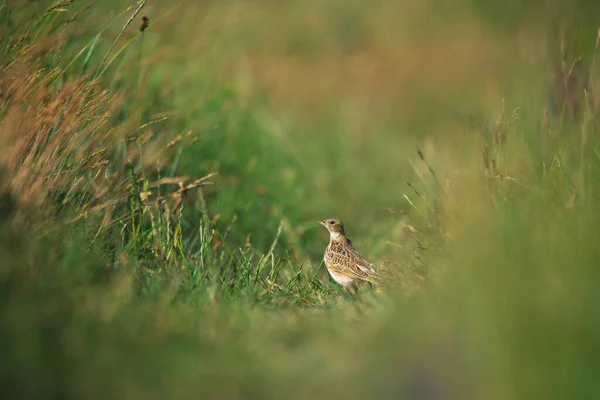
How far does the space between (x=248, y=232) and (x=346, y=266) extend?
1.59 meters

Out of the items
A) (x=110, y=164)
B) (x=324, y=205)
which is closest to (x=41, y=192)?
(x=110, y=164)

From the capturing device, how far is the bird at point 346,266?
5.64 metres

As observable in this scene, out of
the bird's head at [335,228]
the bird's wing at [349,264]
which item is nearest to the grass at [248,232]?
the bird's wing at [349,264]

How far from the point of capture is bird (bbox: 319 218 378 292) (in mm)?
5637

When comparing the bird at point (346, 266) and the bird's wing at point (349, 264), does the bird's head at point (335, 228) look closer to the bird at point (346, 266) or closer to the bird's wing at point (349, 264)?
the bird at point (346, 266)

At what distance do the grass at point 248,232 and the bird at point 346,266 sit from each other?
0.11 meters

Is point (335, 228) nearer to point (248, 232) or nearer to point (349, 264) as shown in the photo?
point (349, 264)

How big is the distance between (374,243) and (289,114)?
10.4 ft

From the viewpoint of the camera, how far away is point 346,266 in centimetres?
585

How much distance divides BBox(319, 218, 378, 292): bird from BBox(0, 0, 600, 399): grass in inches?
4.3

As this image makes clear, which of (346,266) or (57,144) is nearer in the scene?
(57,144)

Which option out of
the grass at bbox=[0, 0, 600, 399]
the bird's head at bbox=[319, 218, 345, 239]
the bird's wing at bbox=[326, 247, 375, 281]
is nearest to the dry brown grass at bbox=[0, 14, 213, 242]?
the grass at bbox=[0, 0, 600, 399]

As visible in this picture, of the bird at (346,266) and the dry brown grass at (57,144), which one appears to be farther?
the bird at (346,266)

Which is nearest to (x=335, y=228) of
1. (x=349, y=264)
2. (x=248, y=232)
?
(x=349, y=264)
